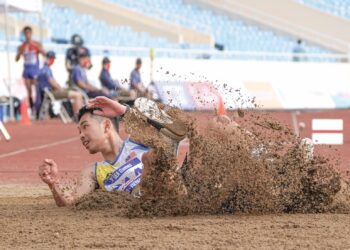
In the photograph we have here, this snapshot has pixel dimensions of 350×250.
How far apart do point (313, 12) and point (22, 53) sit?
20.3 m

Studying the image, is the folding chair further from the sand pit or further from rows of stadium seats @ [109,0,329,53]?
the sand pit

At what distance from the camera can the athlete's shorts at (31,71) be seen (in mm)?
22125

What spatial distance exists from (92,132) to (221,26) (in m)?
32.1

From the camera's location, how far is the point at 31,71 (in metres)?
22.2

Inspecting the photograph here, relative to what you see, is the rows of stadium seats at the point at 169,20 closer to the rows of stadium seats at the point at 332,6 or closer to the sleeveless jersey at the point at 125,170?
the rows of stadium seats at the point at 332,6

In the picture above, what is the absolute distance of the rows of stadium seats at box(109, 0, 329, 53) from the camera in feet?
123

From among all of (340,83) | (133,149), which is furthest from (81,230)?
(340,83)

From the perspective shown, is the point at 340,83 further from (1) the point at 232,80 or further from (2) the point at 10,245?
(2) the point at 10,245

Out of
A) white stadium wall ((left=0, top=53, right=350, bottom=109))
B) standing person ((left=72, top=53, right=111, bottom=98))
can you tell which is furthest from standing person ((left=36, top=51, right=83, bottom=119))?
white stadium wall ((left=0, top=53, right=350, bottom=109))

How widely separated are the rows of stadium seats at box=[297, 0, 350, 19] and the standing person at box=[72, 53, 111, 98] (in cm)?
1960

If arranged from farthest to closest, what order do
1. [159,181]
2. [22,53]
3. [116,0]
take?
[116,0] < [22,53] < [159,181]

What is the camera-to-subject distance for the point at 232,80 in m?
28.4

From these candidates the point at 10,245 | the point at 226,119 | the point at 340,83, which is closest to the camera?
the point at 10,245

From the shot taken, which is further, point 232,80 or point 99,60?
point 232,80
